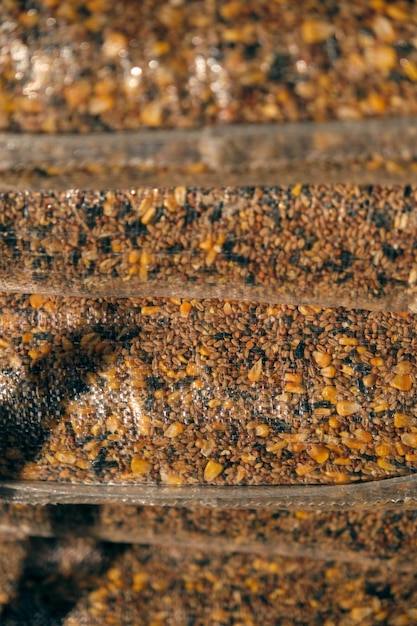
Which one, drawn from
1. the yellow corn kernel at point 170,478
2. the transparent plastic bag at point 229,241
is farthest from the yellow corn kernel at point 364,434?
the yellow corn kernel at point 170,478

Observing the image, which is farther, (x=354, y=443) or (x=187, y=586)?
(x=187, y=586)

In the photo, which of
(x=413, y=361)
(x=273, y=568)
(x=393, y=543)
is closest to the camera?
(x=413, y=361)

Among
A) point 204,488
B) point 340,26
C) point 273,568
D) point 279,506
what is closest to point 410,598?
point 273,568

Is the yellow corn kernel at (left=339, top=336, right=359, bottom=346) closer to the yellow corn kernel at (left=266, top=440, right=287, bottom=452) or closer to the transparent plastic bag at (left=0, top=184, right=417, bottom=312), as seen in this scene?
the transparent plastic bag at (left=0, top=184, right=417, bottom=312)

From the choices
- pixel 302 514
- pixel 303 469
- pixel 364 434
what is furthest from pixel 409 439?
pixel 302 514

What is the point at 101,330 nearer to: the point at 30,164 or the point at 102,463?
the point at 102,463

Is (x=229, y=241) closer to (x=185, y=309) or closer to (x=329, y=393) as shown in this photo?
(x=185, y=309)

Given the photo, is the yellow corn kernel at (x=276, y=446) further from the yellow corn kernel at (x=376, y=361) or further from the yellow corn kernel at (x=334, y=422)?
the yellow corn kernel at (x=376, y=361)
